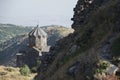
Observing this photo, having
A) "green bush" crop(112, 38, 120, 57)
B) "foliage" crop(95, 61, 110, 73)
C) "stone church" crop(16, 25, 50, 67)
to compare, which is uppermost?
"green bush" crop(112, 38, 120, 57)

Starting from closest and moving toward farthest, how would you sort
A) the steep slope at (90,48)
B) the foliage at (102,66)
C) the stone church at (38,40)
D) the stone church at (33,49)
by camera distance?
1. the foliage at (102,66)
2. the steep slope at (90,48)
3. the stone church at (33,49)
4. the stone church at (38,40)

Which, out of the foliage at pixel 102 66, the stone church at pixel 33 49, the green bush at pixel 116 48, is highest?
the green bush at pixel 116 48

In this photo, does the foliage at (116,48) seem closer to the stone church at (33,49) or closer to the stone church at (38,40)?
the stone church at (33,49)

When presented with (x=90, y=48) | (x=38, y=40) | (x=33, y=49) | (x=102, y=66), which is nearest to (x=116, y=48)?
(x=102, y=66)

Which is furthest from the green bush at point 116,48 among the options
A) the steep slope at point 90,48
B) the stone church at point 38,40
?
the stone church at point 38,40

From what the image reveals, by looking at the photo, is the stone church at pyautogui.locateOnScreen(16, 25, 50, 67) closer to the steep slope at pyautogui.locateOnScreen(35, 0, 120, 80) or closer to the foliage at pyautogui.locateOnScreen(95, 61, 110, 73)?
the steep slope at pyautogui.locateOnScreen(35, 0, 120, 80)

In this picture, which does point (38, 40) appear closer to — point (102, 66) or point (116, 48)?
point (116, 48)

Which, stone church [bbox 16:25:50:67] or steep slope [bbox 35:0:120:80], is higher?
steep slope [bbox 35:0:120:80]

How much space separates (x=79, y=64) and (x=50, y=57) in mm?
11819

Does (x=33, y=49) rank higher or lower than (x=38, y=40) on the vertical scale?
lower

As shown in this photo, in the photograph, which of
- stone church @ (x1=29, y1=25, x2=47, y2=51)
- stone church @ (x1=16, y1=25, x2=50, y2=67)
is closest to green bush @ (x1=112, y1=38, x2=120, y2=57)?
stone church @ (x1=16, y1=25, x2=50, y2=67)

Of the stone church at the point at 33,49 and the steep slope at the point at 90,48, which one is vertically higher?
the steep slope at the point at 90,48

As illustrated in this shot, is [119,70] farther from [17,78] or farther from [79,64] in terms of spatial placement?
[17,78]

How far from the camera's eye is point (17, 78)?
80.8 metres
